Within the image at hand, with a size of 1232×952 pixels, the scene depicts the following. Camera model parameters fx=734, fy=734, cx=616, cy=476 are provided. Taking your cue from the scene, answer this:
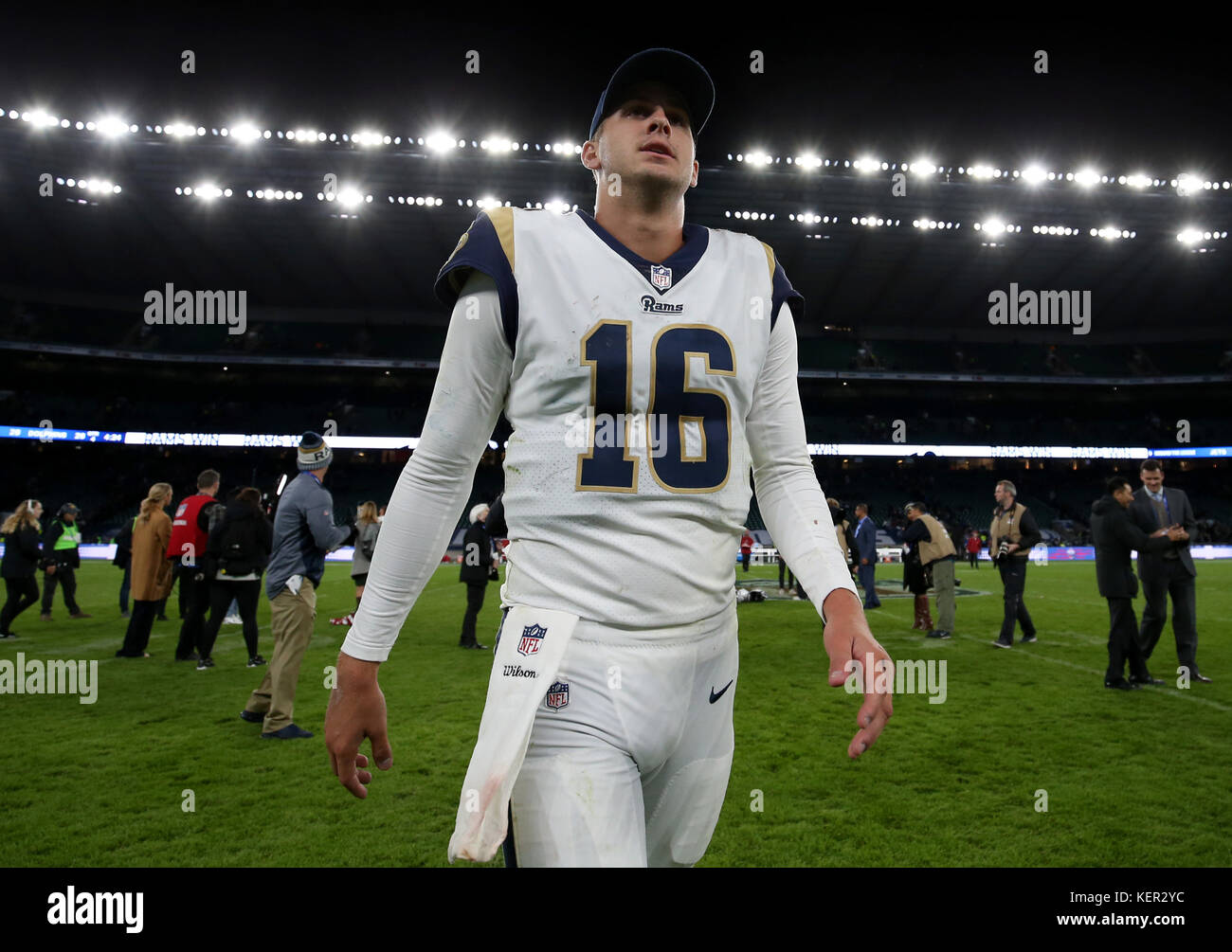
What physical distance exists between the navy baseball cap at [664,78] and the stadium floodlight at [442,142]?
26128mm

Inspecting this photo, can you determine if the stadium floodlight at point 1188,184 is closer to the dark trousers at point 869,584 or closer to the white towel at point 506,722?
the dark trousers at point 869,584

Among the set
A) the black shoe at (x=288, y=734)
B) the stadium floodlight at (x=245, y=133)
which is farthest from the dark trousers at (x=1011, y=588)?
the stadium floodlight at (x=245, y=133)

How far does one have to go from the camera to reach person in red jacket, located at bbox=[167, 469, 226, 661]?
28.7 ft

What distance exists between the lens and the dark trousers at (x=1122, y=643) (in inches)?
285

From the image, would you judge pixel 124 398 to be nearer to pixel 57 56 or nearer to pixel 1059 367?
pixel 57 56

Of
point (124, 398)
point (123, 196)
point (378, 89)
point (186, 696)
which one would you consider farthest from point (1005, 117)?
point (124, 398)

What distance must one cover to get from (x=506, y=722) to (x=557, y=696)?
0.11 m

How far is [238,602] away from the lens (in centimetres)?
748

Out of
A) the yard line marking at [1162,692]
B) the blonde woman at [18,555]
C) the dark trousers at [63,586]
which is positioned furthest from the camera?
the dark trousers at [63,586]

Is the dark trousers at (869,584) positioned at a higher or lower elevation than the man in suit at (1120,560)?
lower

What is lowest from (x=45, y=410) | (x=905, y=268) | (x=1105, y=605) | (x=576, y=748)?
(x=1105, y=605)

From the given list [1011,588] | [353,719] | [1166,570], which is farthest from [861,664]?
[1011,588]

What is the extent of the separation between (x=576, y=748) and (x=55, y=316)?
45.9 metres

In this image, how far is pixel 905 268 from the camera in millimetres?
36625
